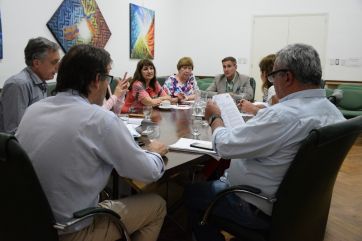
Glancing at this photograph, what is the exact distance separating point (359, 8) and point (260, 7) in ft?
5.71

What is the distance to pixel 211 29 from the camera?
682 cm

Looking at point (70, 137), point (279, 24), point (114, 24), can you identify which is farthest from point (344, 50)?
point (70, 137)

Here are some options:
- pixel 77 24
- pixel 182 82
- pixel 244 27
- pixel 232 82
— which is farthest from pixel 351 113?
pixel 77 24

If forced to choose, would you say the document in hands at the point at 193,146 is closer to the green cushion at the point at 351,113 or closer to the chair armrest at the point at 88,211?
the chair armrest at the point at 88,211

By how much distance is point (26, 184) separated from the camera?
98cm

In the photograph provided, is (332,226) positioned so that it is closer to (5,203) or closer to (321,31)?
(5,203)

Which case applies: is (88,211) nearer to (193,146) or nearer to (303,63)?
(193,146)

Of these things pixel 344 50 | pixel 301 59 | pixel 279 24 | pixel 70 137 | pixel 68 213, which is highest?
pixel 279 24

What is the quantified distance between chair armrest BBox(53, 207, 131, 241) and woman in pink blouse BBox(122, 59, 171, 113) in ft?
6.82

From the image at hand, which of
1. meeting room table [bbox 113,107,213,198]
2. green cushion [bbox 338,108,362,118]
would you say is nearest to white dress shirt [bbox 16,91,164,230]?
meeting room table [bbox 113,107,213,198]

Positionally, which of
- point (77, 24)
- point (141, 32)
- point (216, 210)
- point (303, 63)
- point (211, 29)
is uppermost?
point (211, 29)

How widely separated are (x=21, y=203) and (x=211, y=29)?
6.31 meters

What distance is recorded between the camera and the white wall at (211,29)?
16.9 ft

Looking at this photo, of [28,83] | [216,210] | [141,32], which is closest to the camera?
[216,210]
